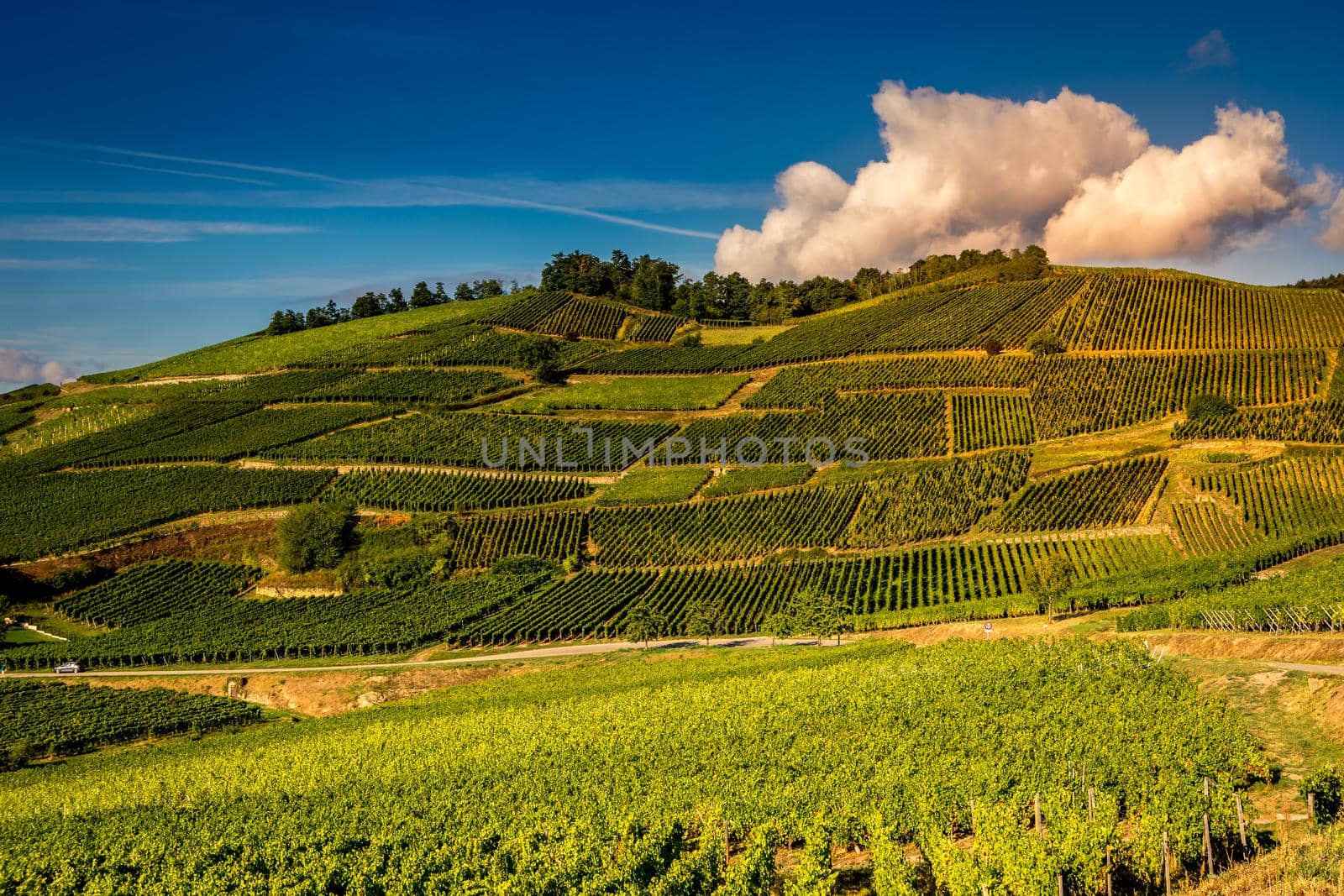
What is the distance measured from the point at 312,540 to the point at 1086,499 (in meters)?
75.1

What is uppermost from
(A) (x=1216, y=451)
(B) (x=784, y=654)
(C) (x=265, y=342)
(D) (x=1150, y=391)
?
(C) (x=265, y=342)

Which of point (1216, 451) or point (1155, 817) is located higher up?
point (1216, 451)

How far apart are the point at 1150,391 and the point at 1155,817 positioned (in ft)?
304

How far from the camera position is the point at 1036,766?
95.0 ft

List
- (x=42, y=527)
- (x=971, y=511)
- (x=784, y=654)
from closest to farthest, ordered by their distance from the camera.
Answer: (x=784, y=654) → (x=971, y=511) → (x=42, y=527)

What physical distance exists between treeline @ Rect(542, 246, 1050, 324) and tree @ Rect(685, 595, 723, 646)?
11063 centimetres

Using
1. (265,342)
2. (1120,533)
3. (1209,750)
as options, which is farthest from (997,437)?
(265,342)

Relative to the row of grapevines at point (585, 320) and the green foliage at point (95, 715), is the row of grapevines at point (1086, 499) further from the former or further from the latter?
the row of grapevines at point (585, 320)

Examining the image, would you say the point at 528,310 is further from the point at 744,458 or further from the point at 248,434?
the point at 744,458

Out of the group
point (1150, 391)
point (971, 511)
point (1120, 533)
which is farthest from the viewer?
point (1150, 391)

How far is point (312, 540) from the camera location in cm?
9181

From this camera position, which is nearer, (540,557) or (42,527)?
(540,557)

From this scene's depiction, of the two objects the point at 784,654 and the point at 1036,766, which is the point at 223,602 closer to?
the point at 784,654

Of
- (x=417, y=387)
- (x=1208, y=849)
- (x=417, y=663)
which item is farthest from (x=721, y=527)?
(x=1208, y=849)
